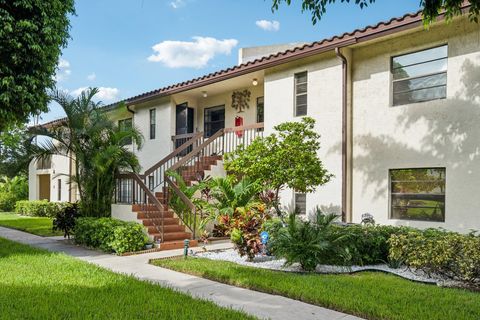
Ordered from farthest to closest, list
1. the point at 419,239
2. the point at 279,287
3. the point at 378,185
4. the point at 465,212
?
the point at 378,185 → the point at 465,212 → the point at 419,239 → the point at 279,287

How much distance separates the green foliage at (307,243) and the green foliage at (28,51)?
7.57m

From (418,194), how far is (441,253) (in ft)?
10.0

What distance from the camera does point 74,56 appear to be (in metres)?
13.4

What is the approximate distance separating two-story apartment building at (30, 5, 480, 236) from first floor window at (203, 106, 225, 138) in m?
3.52

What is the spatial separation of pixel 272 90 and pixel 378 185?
470 cm

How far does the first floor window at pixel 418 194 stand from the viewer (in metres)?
9.86

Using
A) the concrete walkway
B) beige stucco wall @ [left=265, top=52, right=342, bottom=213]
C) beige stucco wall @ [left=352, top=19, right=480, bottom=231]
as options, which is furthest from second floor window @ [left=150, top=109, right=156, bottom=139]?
beige stucco wall @ [left=352, top=19, right=480, bottom=231]

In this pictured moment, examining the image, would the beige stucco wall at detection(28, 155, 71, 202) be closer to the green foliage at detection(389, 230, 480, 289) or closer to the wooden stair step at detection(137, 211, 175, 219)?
the wooden stair step at detection(137, 211, 175, 219)

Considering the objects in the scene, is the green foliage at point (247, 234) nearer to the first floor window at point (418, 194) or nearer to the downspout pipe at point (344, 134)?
the downspout pipe at point (344, 134)

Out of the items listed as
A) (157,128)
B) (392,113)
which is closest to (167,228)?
(157,128)

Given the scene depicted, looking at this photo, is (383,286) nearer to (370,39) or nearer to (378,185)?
(378,185)

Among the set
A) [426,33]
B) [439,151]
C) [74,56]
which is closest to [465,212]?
[439,151]

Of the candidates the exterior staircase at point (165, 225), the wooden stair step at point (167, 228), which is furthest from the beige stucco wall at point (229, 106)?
the wooden stair step at point (167, 228)

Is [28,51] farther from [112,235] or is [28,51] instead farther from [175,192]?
[175,192]
